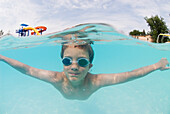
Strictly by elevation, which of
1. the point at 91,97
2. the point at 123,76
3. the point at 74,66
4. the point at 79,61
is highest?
the point at 79,61

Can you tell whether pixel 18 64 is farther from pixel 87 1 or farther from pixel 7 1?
pixel 87 1

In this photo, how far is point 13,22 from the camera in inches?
267

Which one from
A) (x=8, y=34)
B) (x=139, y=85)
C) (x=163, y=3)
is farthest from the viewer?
(x=139, y=85)

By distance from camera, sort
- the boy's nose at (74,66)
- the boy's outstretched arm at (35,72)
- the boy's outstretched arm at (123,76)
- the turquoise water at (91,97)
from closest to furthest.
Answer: the boy's nose at (74,66) → the boy's outstretched arm at (123,76) → the boy's outstretched arm at (35,72) → the turquoise water at (91,97)

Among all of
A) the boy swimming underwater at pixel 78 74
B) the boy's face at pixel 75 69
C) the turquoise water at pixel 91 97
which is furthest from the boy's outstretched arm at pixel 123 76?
the turquoise water at pixel 91 97

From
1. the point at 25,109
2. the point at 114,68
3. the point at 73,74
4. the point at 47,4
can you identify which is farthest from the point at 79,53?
the point at 114,68

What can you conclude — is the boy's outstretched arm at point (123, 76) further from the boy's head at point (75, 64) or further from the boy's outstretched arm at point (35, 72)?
the boy's outstretched arm at point (35, 72)

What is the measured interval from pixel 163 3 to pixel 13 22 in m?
8.16

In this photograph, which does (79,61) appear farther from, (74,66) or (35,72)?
(35,72)

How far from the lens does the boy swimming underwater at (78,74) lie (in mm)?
4762

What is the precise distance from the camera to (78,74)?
187 inches

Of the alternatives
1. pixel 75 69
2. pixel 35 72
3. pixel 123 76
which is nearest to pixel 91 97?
pixel 123 76

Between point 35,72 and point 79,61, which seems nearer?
point 79,61

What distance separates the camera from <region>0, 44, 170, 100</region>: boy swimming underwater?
15.6 ft
